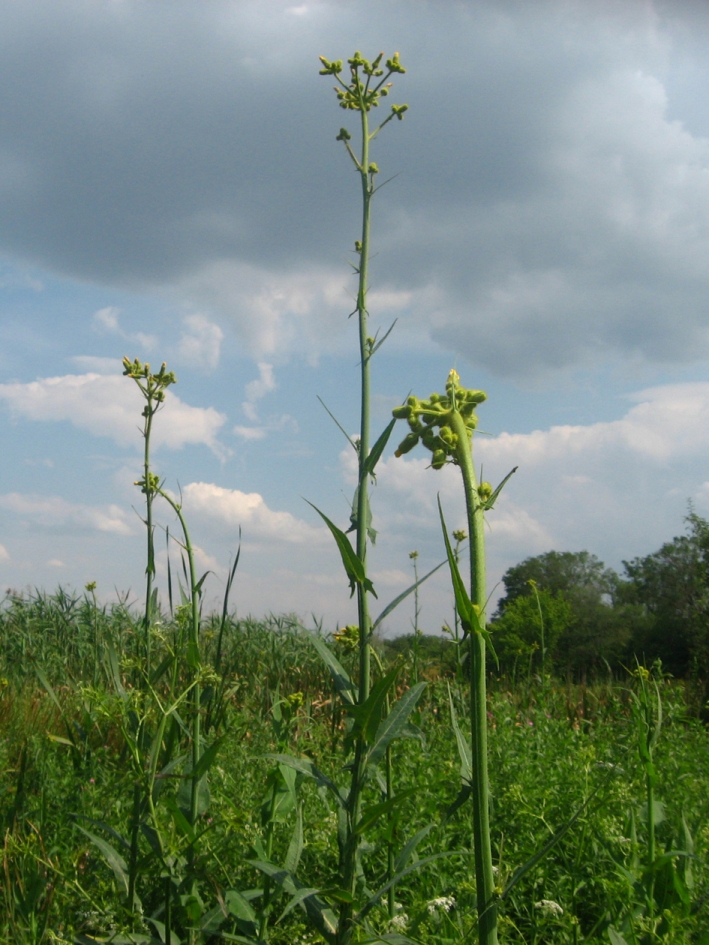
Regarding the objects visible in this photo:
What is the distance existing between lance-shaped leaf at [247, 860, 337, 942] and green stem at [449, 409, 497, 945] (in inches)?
21.7

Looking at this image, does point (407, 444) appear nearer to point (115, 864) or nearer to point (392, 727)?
point (392, 727)

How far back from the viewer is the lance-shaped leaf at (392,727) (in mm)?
1662

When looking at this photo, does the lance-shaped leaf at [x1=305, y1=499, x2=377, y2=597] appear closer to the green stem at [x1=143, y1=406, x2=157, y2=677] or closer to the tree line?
the green stem at [x1=143, y1=406, x2=157, y2=677]

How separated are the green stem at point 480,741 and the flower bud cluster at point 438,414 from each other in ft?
0.46

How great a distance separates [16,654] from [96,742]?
12.8 feet

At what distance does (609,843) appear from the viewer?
2.48m

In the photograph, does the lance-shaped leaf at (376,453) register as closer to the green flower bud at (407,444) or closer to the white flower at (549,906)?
the green flower bud at (407,444)

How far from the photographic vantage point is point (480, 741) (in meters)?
1.27

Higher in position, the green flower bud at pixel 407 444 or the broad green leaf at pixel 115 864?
the green flower bud at pixel 407 444

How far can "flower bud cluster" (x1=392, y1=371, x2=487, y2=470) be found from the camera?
4.85 feet

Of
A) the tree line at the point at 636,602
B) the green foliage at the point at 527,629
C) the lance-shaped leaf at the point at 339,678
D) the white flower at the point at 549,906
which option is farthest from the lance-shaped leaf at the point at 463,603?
the tree line at the point at 636,602

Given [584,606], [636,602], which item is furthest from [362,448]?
[636,602]

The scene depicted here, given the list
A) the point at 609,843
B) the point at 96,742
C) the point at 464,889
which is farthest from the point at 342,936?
the point at 96,742

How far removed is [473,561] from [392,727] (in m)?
0.56
